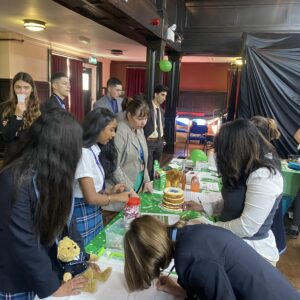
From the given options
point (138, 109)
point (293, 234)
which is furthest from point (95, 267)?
point (293, 234)

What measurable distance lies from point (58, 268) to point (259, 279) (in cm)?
68

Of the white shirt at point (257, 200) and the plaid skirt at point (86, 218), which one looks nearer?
the white shirt at point (257, 200)

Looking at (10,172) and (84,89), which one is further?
(84,89)

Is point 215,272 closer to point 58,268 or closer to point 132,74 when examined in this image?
point 58,268

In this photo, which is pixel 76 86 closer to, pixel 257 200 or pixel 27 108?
pixel 27 108

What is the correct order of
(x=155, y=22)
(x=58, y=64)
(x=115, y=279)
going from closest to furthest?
(x=115, y=279) < (x=155, y=22) < (x=58, y=64)

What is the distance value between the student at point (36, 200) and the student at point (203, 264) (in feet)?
0.84

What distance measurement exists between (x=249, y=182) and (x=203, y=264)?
0.57 metres

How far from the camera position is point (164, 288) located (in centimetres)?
99

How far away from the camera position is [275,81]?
4215 millimetres

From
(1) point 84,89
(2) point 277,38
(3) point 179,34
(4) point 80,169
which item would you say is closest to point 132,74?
(1) point 84,89

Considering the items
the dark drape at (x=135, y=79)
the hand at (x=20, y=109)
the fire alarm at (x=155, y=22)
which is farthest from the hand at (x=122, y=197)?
the dark drape at (x=135, y=79)

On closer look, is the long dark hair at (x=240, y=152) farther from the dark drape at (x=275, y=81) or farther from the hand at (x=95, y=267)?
the dark drape at (x=275, y=81)

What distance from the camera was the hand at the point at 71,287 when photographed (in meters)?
0.93
